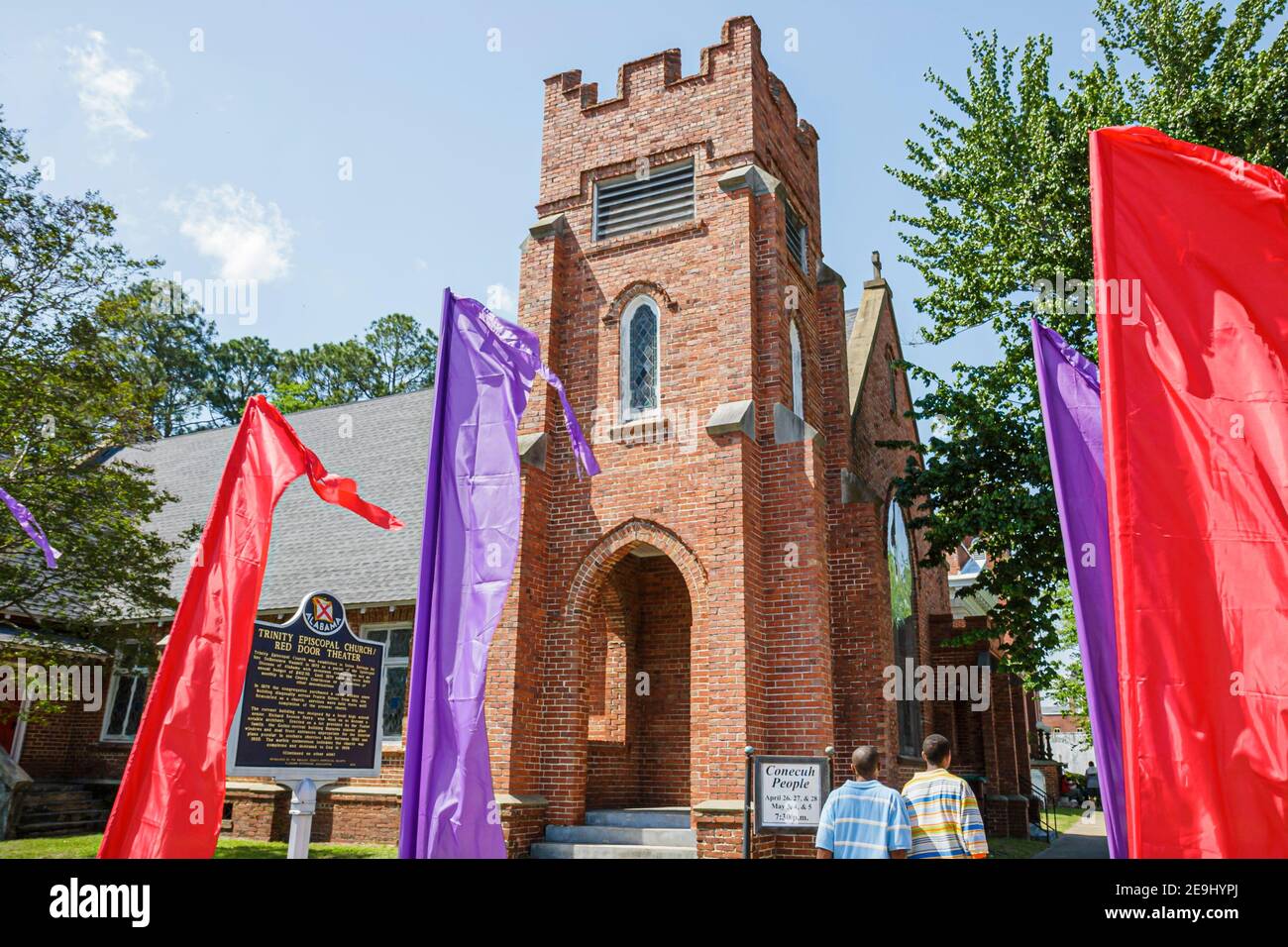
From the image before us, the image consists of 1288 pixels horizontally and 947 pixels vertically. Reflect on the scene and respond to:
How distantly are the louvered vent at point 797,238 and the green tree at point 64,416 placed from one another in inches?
400

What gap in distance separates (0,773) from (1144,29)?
22226mm

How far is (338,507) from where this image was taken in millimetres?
20359

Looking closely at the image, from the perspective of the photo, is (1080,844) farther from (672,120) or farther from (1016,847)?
(672,120)

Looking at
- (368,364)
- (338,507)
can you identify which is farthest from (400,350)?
(338,507)

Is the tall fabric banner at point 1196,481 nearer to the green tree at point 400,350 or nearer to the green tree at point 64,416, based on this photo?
the green tree at point 64,416

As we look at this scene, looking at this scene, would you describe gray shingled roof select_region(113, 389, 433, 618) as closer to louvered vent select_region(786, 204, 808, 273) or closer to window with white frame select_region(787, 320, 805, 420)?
window with white frame select_region(787, 320, 805, 420)

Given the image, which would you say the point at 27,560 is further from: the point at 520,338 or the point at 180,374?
the point at 180,374

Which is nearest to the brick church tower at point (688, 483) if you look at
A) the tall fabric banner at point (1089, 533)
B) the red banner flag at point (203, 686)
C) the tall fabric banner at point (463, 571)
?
Answer: the tall fabric banner at point (463, 571)

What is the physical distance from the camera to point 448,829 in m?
5.65

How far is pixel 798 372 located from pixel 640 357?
247 centimetres

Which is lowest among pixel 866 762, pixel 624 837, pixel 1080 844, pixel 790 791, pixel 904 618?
pixel 1080 844

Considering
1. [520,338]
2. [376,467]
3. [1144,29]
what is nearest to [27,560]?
[376,467]

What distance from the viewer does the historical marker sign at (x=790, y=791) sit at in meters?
8.78

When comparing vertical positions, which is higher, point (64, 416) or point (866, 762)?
point (64, 416)
